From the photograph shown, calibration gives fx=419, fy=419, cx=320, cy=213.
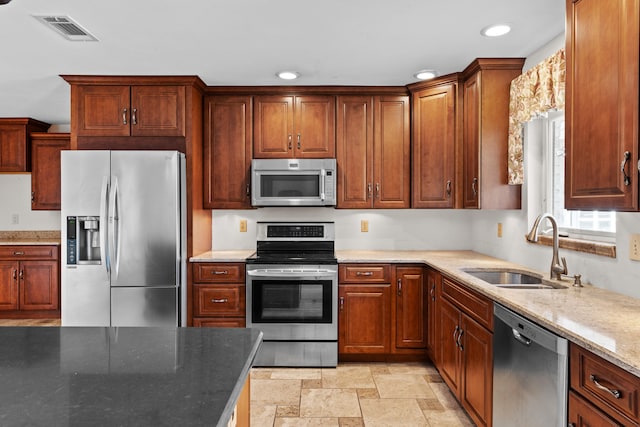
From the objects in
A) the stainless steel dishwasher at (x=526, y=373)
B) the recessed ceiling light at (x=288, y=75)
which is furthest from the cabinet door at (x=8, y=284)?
the stainless steel dishwasher at (x=526, y=373)

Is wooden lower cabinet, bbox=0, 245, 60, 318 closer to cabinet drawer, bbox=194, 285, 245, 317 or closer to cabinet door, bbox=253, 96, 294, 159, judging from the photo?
cabinet drawer, bbox=194, 285, 245, 317

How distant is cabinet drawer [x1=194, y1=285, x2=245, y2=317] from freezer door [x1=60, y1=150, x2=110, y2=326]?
666 millimetres

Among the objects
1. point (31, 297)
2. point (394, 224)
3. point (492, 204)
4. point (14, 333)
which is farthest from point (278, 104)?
point (31, 297)

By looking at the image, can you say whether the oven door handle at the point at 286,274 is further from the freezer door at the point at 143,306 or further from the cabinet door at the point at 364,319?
the freezer door at the point at 143,306

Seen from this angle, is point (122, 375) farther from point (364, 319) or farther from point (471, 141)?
point (471, 141)

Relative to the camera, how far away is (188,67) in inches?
124

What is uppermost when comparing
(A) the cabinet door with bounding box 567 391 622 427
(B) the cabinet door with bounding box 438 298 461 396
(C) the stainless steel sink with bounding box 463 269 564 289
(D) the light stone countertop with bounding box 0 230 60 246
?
(D) the light stone countertop with bounding box 0 230 60 246

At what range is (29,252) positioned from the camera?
4773 mm

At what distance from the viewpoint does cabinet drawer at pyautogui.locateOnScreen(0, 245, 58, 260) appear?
4.76 m

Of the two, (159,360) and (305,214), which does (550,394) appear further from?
(305,214)

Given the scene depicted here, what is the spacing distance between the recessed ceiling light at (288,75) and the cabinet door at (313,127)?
1.04 ft

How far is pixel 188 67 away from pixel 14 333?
2.32 metres

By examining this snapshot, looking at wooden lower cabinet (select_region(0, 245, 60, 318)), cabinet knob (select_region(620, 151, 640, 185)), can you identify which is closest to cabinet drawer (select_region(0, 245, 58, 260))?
wooden lower cabinet (select_region(0, 245, 60, 318))

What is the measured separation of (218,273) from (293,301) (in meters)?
0.65
